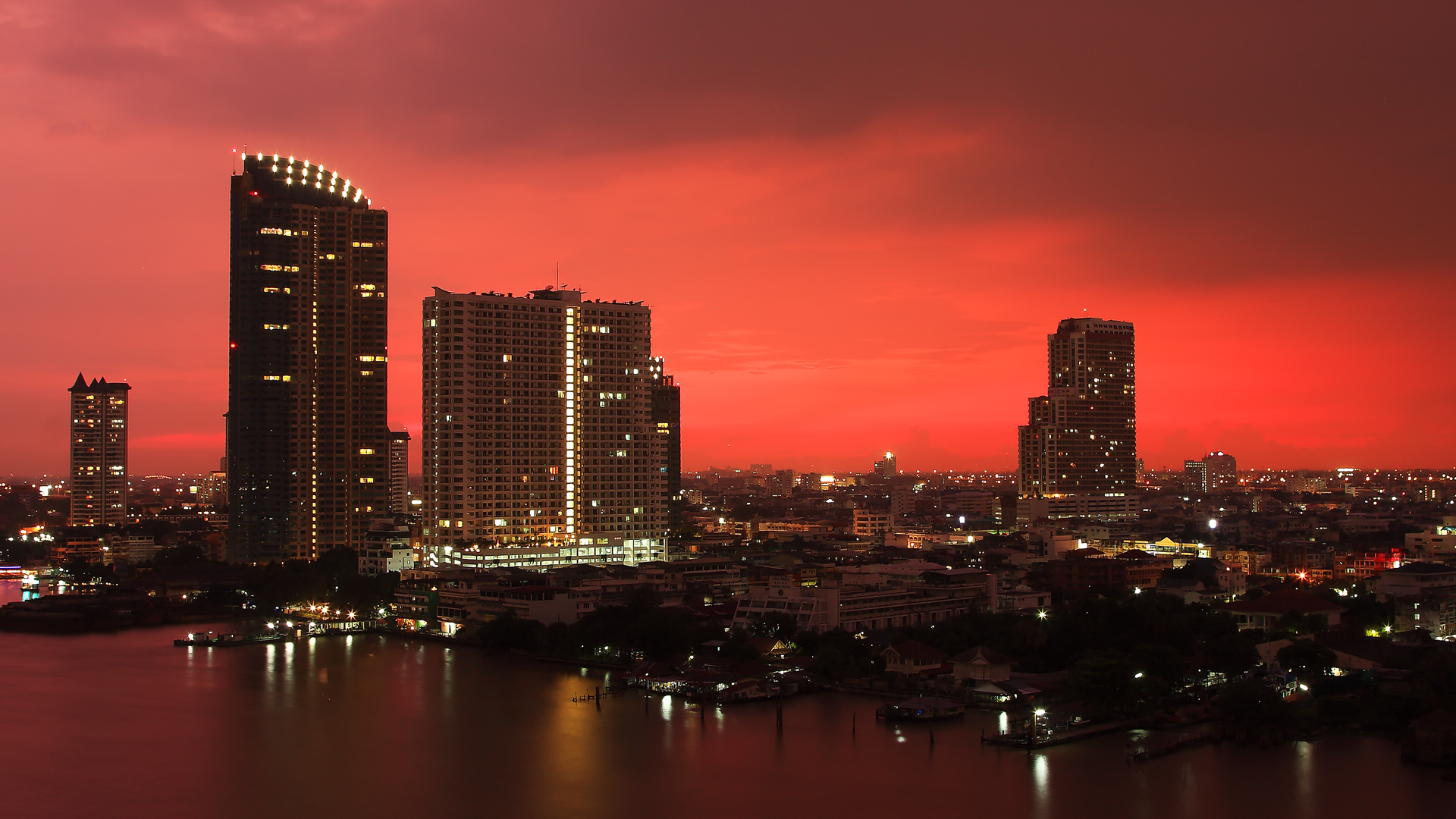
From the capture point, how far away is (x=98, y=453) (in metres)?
63.7

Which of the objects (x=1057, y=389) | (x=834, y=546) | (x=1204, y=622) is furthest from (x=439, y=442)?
(x=1057, y=389)

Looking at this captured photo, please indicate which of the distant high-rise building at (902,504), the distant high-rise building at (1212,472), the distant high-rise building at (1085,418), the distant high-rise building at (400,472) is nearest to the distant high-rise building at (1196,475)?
the distant high-rise building at (1212,472)

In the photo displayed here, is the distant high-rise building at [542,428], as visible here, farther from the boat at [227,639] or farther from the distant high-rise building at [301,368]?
the distant high-rise building at [301,368]

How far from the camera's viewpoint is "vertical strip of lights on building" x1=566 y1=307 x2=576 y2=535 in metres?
39.5

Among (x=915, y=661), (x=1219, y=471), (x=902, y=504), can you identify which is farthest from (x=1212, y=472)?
(x=915, y=661)

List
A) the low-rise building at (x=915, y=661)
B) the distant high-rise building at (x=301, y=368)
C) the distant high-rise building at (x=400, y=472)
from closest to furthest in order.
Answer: the low-rise building at (x=915, y=661) < the distant high-rise building at (x=301, y=368) < the distant high-rise building at (x=400, y=472)

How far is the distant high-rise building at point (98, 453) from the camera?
63.2 metres

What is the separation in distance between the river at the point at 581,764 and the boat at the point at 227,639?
625cm

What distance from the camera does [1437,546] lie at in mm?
38000

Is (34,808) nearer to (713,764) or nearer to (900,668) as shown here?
(713,764)

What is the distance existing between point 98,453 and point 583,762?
54210mm

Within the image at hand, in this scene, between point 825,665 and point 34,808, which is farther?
point 825,665

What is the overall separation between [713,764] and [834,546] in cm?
3269

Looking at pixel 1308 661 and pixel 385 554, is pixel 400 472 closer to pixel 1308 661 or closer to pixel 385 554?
pixel 385 554
